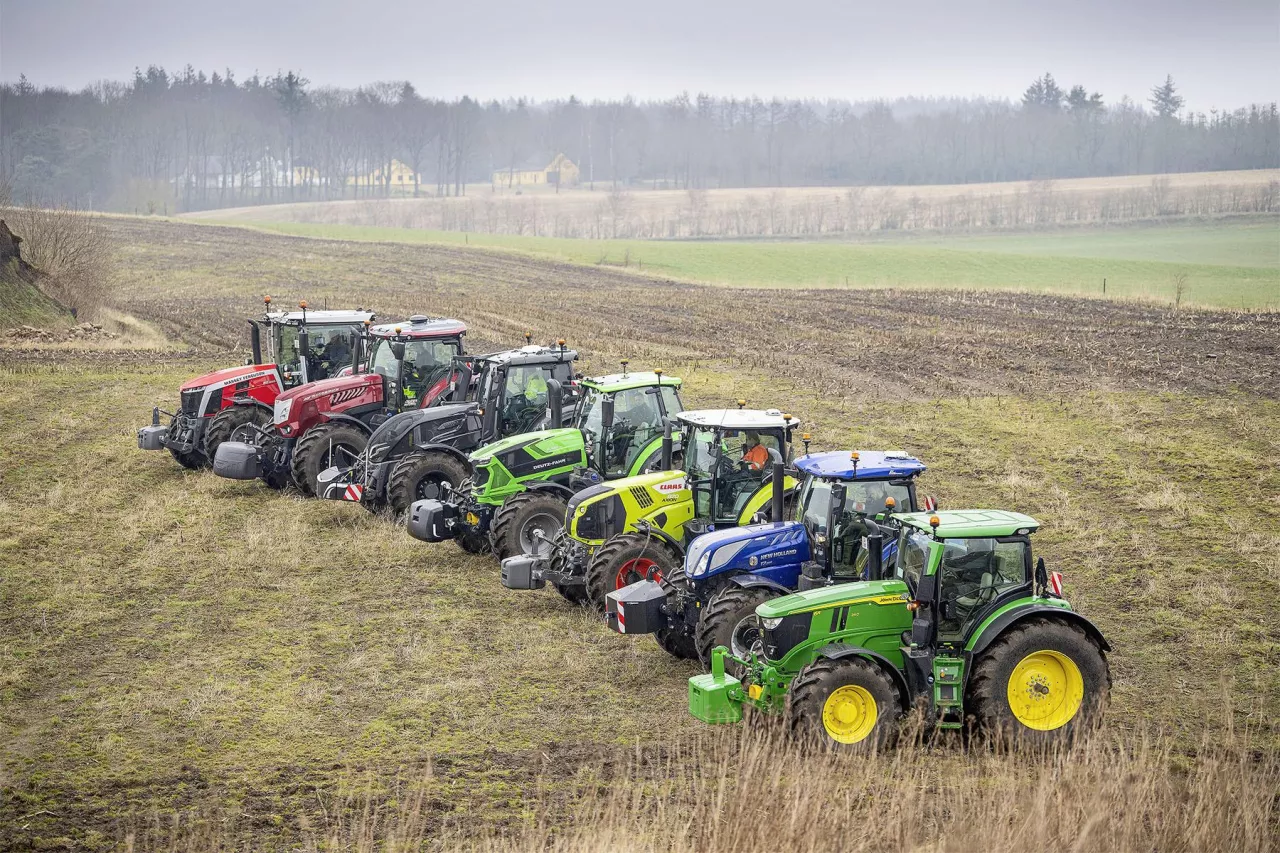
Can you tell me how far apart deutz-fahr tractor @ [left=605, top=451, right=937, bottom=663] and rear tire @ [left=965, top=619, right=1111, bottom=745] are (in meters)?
1.45

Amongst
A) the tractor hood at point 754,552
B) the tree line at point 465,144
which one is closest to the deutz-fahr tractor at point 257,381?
the tractor hood at point 754,552

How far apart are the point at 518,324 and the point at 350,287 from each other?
1241 cm

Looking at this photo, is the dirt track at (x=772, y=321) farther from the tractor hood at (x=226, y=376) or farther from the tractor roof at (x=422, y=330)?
the tractor hood at (x=226, y=376)

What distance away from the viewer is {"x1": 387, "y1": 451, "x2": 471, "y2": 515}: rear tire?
1780 centimetres

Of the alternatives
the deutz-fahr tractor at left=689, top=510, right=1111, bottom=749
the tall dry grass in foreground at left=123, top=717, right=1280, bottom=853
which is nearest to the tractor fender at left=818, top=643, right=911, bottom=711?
the deutz-fahr tractor at left=689, top=510, right=1111, bottom=749

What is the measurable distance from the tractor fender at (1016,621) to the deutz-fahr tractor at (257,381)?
14.5m

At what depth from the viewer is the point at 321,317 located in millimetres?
22578

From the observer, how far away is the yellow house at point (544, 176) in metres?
158

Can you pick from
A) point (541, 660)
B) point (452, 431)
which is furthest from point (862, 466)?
point (452, 431)

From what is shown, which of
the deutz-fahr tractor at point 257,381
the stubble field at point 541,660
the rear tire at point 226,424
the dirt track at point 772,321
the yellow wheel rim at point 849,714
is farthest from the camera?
the dirt track at point 772,321

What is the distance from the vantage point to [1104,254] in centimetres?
7631

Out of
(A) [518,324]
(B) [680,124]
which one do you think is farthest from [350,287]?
(B) [680,124]

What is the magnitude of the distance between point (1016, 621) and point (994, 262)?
192 ft

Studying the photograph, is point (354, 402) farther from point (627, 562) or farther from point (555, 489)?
point (627, 562)
